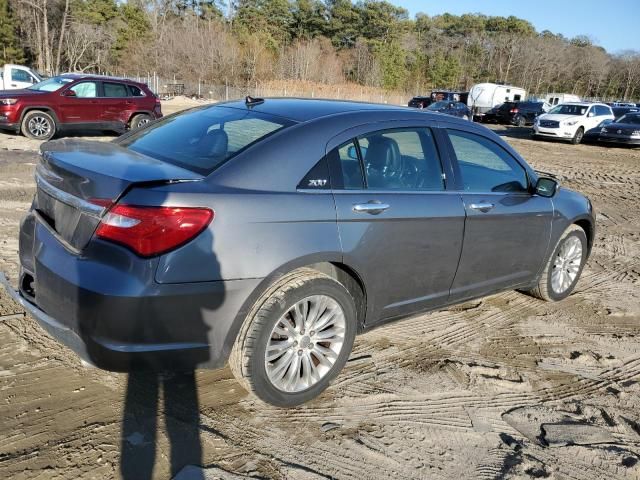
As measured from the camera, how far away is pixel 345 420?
2.93 meters

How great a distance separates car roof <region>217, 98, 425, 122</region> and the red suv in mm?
10043

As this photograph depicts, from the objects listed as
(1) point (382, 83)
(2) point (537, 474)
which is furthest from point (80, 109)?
(1) point (382, 83)

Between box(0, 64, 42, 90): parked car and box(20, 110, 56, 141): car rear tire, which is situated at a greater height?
box(0, 64, 42, 90): parked car

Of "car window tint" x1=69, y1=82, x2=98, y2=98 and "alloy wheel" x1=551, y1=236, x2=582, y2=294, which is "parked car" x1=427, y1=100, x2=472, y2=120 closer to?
"car window tint" x1=69, y1=82, x2=98, y2=98

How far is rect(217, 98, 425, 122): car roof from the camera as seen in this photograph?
10.6 ft

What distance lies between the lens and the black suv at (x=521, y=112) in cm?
3030

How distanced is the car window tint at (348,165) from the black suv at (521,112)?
30.0m

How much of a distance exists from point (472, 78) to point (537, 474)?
8648cm

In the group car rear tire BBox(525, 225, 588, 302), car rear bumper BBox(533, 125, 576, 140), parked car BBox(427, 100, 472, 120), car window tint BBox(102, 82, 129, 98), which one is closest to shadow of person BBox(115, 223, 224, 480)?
car rear tire BBox(525, 225, 588, 302)

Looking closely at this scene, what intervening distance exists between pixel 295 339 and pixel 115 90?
12.9 metres

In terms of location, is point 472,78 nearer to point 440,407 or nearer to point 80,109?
point 80,109

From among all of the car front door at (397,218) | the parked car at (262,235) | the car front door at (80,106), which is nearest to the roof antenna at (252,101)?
the parked car at (262,235)

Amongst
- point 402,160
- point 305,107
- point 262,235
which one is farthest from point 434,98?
point 262,235

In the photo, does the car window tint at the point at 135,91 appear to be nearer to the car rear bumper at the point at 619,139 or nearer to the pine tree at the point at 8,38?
the car rear bumper at the point at 619,139
